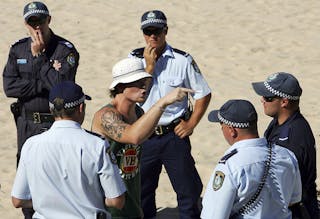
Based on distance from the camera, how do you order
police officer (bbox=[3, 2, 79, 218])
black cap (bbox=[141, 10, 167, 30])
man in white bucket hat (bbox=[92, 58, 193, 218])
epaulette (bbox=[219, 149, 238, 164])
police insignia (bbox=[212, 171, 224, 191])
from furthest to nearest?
black cap (bbox=[141, 10, 167, 30]) < police officer (bbox=[3, 2, 79, 218]) < man in white bucket hat (bbox=[92, 58, 193, 218]) < epaulette (bbox=[219, 149, 238, 164]) < police insignia (bbox=[212, 171, 224, 191])

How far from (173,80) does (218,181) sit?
2836 mm

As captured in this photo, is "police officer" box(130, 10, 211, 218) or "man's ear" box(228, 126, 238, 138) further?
"police officer" box(130, 10, 211, 218)

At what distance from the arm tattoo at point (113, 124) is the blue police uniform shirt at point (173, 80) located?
1.48m

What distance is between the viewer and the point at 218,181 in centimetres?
475

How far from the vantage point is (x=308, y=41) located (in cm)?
1488

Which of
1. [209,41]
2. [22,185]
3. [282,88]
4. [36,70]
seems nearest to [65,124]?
[22,185]

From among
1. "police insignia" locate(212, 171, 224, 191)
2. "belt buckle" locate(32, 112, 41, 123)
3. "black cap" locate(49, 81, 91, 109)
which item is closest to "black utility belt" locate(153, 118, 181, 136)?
"belt buckle" locate(32, 112, 41, 123)

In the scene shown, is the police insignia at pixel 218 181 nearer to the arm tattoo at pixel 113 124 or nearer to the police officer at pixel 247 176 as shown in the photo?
the police officer at pixel 247 176

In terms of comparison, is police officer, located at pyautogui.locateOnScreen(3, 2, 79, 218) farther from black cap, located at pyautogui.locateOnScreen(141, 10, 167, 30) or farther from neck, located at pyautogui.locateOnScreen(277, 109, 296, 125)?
neck, located at pyautogui.locateOnScreen(277, 109, 296, 125)

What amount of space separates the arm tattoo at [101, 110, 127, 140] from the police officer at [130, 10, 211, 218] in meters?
1.48

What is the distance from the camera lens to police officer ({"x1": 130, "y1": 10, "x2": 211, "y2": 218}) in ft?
24.5

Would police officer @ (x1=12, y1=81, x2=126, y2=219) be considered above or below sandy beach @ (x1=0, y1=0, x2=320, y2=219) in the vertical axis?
above

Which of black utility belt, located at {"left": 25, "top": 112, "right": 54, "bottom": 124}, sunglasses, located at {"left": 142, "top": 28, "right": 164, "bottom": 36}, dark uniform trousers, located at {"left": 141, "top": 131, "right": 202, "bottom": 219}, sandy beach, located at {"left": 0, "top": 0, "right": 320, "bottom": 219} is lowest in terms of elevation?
sandy beach, located at {"left": 0, "top": 0, "right": 320, "bottom": 219}

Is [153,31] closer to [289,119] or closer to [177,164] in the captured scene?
[177,164]
